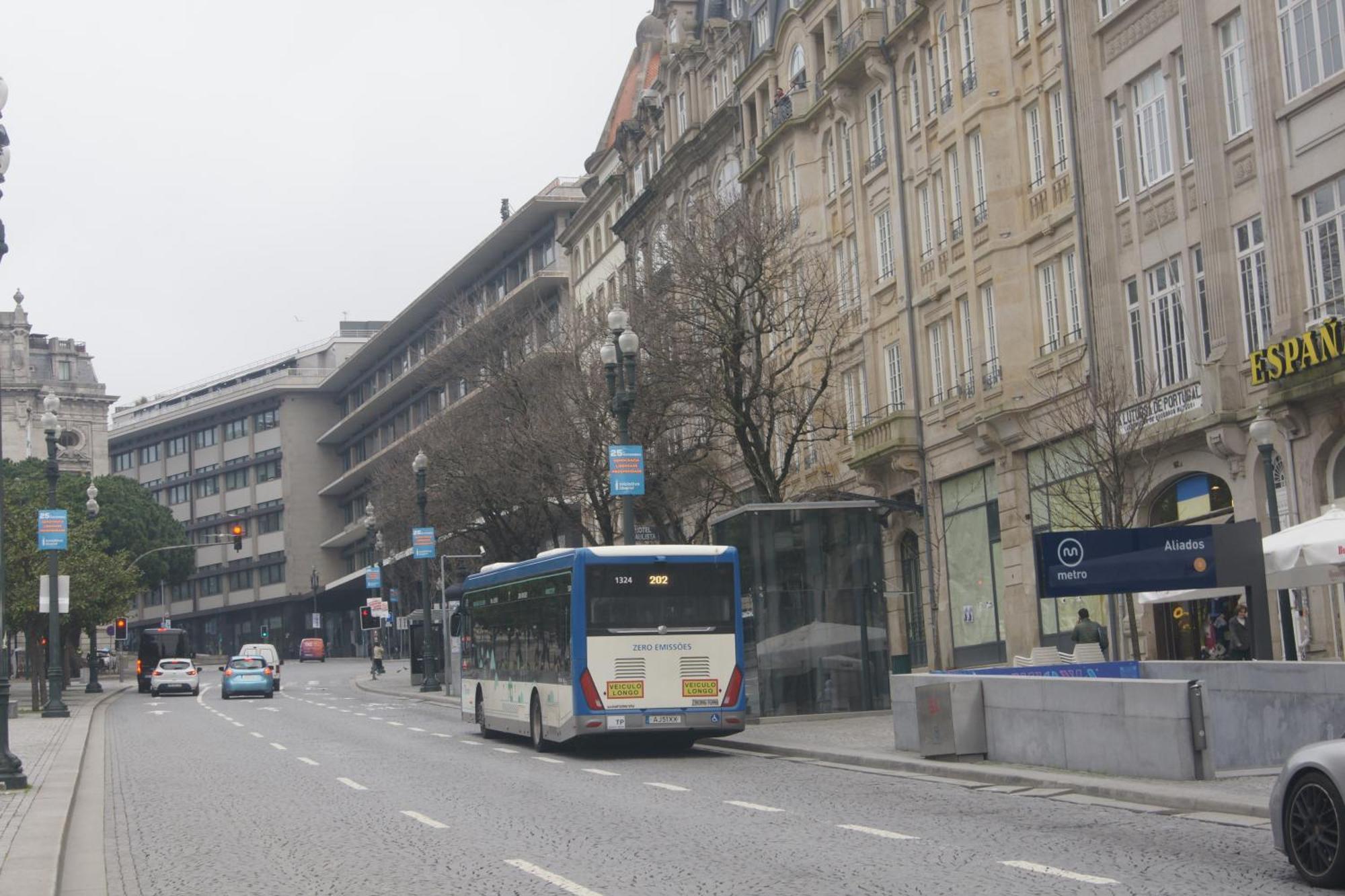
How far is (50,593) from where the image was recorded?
39625 mm

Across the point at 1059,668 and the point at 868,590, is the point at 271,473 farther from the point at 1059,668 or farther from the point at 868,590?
the point at 1059,668

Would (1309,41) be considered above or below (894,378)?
above

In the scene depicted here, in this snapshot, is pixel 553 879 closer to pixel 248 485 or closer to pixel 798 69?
pixel 798 69

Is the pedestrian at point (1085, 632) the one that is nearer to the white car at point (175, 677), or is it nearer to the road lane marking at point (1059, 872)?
the road lane marking at point (1059, 872)

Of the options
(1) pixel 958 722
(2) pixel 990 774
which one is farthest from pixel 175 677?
(2) pixel 990 774

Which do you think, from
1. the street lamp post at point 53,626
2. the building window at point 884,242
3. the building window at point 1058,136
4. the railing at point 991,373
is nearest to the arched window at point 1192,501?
the railing at point 991,373

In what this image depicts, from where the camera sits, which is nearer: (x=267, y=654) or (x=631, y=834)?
(x=631, y=834)

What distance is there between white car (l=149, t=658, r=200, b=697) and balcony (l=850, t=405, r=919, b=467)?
31.8 meters

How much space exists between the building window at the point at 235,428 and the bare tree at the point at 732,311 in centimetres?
10635

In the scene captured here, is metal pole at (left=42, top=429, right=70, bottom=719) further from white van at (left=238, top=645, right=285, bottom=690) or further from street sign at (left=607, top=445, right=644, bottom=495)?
white van at (left=238, top=645, right=285, bottom=690)

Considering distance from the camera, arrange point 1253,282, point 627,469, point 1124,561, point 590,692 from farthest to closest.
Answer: point 627,469
point 1253,282
point 590,692
point 1124,561

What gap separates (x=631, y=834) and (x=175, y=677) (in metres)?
53.7

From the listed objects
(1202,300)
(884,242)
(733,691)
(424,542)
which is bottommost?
(733,691)

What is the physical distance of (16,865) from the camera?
501 inches
